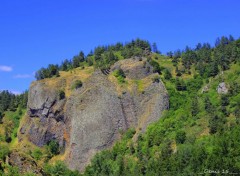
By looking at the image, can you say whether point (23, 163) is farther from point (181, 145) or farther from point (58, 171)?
point (181, 145)

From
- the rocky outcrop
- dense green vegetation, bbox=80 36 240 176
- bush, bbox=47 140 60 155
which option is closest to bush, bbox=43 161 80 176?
dense green vegetation, bbox=80 36 240 176

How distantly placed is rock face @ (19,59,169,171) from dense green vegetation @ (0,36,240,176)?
135 inches

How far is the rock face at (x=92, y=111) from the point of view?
6063 inches

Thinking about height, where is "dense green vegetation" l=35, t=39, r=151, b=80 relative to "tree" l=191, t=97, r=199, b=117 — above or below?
above

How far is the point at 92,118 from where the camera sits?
15688cm

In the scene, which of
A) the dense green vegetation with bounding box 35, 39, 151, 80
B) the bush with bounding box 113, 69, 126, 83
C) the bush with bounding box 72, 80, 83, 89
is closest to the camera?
the bush with bounding box 113, 69, 126, 83

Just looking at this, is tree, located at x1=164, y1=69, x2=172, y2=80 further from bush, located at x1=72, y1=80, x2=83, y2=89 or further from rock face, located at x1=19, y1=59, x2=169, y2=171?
bush, located at x1=72, y1=80, x2=83, y2=89

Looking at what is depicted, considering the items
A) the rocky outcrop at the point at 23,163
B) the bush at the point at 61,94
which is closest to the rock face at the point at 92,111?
the bush at the point at 61,94

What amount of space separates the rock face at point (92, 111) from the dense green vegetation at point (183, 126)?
135 inches

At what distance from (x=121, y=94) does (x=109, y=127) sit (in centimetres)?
1316

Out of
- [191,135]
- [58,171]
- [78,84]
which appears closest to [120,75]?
[78,84]

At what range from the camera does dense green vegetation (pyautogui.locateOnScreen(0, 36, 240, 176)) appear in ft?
355

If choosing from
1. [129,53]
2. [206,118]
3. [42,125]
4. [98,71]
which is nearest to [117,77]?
[98,71]

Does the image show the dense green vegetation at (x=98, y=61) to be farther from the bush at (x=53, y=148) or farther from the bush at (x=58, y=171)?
the bush at (x=58, y=171)
